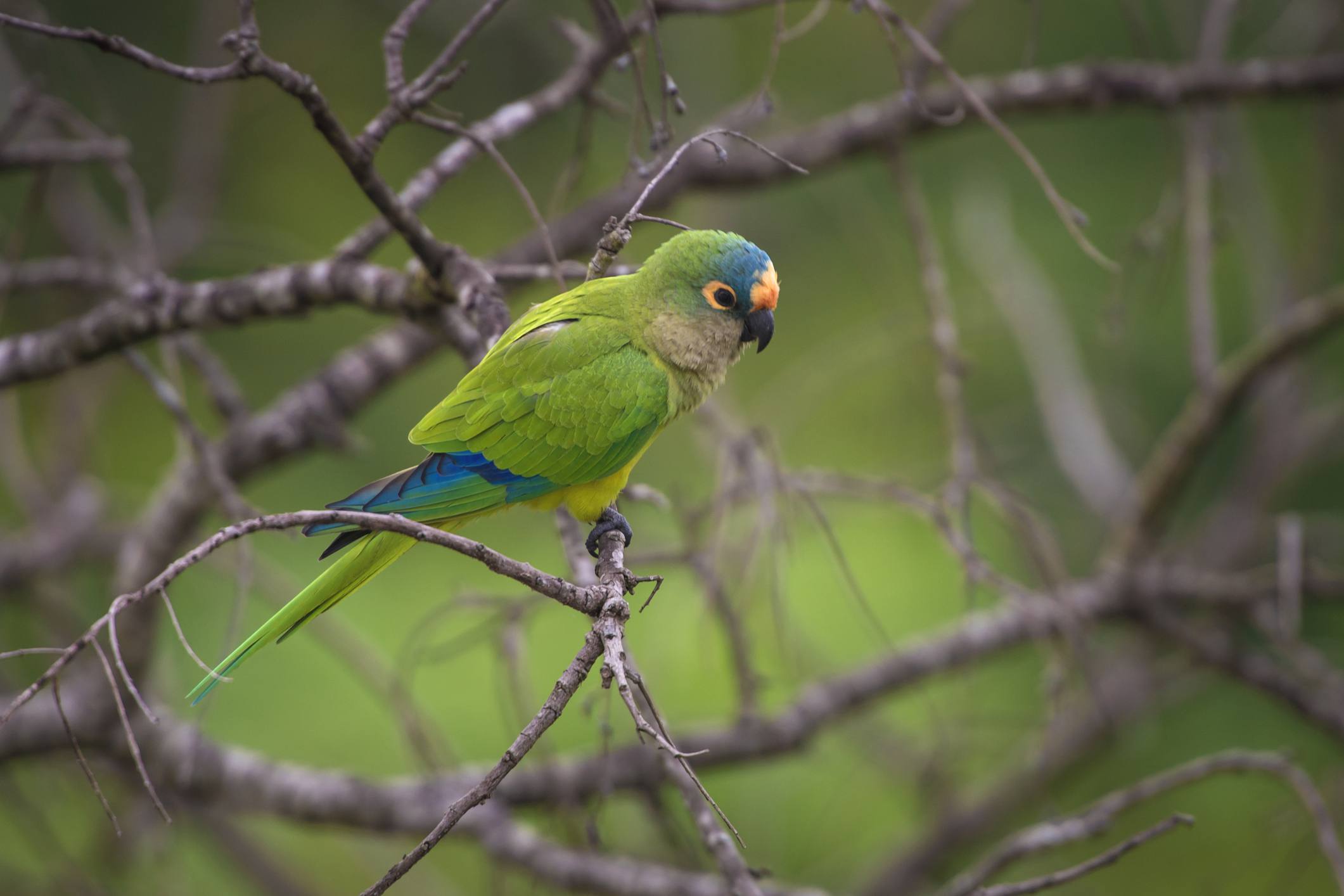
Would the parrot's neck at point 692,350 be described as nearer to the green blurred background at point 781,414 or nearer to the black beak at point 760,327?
the black beak at point 760,327

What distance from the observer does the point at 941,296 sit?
3.10 metres

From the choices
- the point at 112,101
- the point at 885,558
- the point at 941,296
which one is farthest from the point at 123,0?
the point at 885,558

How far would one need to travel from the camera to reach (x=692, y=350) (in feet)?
8.47

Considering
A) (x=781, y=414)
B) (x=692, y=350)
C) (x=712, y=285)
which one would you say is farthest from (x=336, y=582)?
(x=781, y=414)

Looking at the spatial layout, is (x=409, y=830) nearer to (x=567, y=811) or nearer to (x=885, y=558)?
(x=567, y=811)

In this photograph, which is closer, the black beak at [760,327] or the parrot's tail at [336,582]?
the parrot's tail at [336,582]

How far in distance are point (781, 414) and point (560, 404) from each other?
243 cm

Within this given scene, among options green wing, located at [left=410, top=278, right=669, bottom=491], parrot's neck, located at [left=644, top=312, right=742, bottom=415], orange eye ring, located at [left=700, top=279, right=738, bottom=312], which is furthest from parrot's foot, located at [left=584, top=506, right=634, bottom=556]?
orange eye ring, located at [left=700, top=279, right=738, bottom=312]

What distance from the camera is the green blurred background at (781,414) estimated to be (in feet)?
14.3

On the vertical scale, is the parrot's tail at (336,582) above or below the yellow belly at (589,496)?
above

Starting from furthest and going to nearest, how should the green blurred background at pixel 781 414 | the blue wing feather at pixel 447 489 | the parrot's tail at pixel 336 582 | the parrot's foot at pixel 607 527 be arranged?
the green blurred background at pixel 781 414
the parrot's foot at pixel 607 527
the blue wing feather at pixel 447 489
the parrot's tail at pixel 336 582

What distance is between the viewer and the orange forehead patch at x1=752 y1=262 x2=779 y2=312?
2.54 m

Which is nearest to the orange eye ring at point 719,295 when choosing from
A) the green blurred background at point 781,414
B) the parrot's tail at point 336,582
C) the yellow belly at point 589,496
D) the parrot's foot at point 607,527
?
the yellow belly at point 589,496

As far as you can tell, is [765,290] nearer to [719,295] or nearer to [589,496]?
[719,295]
